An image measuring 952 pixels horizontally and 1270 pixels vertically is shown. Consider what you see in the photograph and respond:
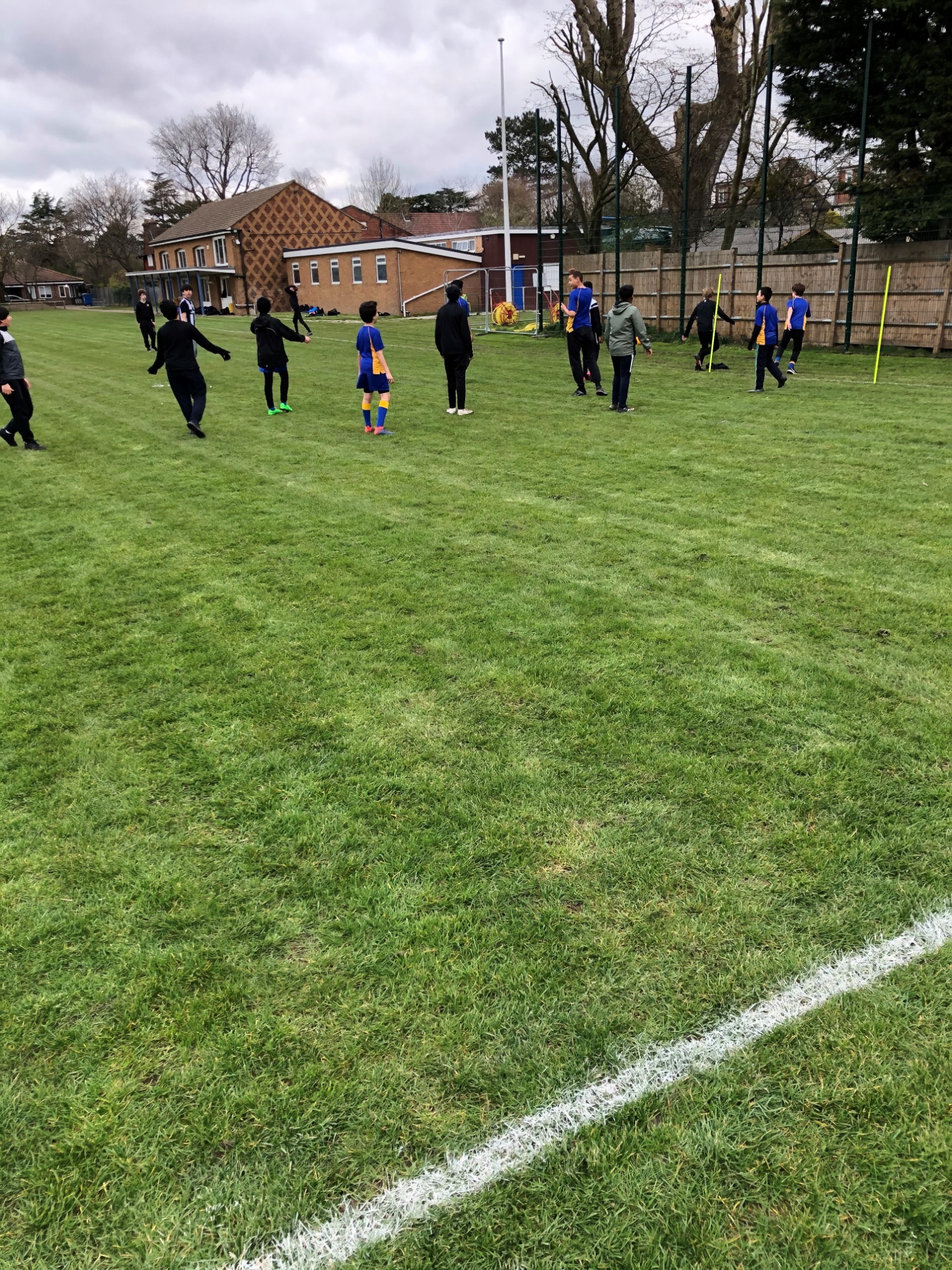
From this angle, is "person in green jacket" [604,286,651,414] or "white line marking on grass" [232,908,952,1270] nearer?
"white line marking on grass" [232,908,952,1270]

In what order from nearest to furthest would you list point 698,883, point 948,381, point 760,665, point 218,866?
point 698,883
point 218,866
point 760,665
point 948,381

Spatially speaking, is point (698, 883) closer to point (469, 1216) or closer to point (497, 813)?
point (497, 813)

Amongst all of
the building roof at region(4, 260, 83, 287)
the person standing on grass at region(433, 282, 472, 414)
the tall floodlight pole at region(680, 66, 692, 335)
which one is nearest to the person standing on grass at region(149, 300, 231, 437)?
the person standing on grass at region(433, 282, 472, 414)

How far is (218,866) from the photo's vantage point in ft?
10.2

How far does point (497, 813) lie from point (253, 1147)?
1499 millimetres

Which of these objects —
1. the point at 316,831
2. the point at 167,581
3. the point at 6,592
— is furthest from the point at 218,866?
the point at 6,592

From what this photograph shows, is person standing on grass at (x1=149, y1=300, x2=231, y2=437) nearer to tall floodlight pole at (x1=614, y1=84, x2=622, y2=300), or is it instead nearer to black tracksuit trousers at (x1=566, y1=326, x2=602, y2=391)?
black tracksuit trousers at (x1=566, y1=326, x2=602, y2=391)

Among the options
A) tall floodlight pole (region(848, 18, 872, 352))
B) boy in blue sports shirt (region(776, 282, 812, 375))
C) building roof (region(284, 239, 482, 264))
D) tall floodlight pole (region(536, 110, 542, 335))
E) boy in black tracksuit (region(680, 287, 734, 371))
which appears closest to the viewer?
boy in blue sports shirt (region(776, 282, 812, 375))

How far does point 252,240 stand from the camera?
5072 cm

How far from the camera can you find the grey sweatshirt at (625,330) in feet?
39.8

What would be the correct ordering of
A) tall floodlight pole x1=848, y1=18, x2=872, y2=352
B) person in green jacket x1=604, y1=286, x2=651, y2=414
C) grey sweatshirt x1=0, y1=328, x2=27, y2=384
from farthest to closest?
1. tall floodlight pole x1=848, y1=18, x2=872, y2=352
2. person in green jacket x1=604, y1=286, x2=651, y2=414
3. grey sweatshirt x1=0, y1=328, x2=27, y2=384

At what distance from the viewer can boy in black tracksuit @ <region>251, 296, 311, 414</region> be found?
1160cm

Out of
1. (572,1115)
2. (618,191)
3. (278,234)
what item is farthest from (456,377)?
(278,234)

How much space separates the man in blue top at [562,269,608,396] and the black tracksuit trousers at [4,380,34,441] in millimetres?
8098
